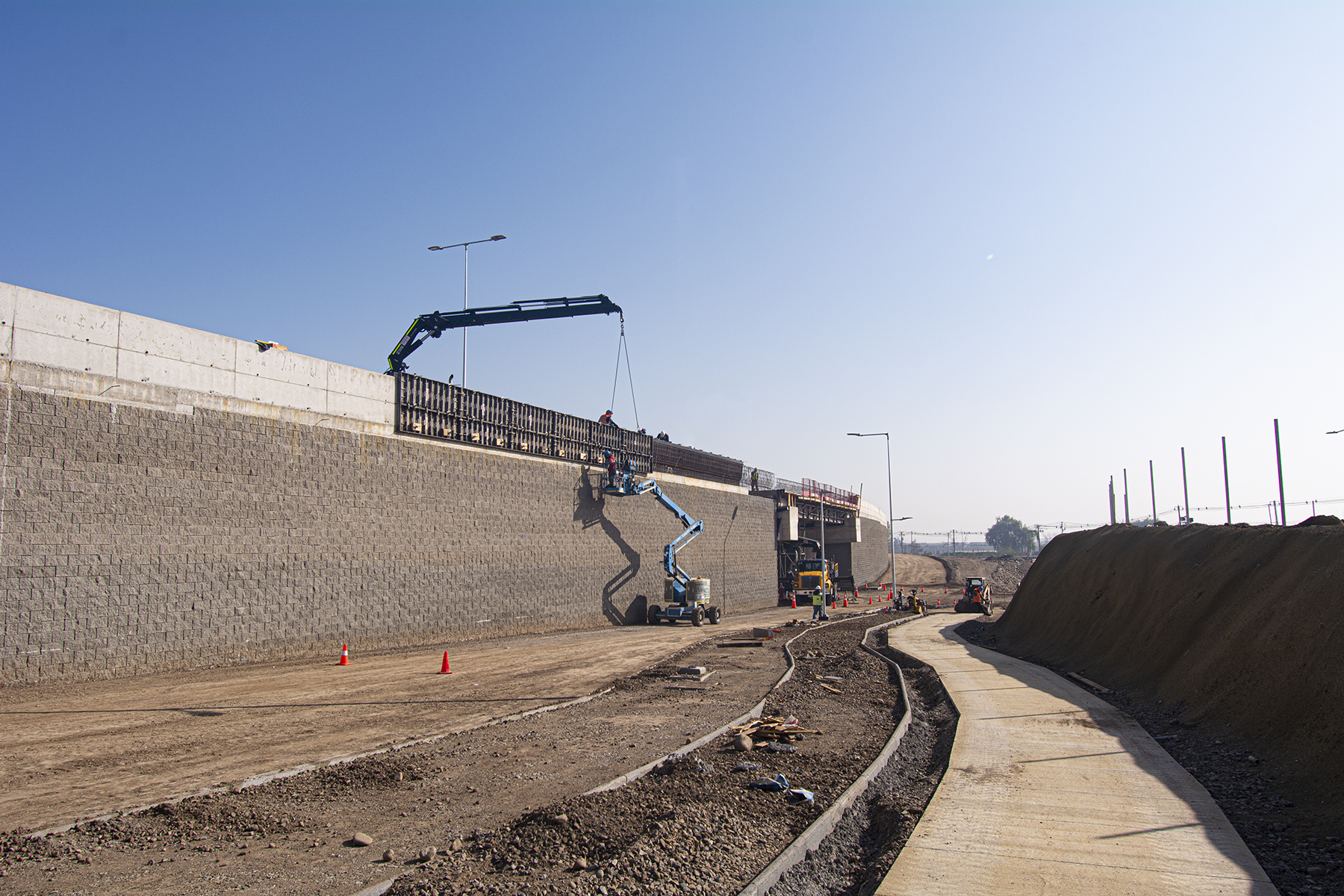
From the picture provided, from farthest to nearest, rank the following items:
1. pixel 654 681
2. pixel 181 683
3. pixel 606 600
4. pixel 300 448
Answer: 1. pixel 606 600
2. pixel 300 448
3. pixel 654 681
4. pixel 181 683

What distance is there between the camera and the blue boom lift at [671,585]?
37375 mm

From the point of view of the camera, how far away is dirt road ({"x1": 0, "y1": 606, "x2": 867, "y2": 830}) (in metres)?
9.52

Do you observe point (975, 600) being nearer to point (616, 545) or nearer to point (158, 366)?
point (616, 545)

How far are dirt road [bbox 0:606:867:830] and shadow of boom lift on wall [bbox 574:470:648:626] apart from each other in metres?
13.0

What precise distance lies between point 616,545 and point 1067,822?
3076cm

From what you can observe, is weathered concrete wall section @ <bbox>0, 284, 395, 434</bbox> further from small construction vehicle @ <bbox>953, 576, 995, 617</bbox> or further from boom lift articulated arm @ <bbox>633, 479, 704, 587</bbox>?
small construction vehicle @ <bbox>953, 576, 995, 617</bbox>

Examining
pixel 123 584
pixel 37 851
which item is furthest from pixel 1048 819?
pixel 123 584

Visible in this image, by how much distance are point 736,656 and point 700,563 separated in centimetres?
2262

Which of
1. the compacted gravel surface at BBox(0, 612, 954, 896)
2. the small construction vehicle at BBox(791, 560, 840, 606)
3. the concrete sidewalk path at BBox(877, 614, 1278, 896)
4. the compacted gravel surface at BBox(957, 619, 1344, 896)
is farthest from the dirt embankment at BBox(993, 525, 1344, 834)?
the small construction vehicle at BBox(791, 560, 840, 606)

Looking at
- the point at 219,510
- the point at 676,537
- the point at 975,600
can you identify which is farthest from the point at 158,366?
the point at 975,600

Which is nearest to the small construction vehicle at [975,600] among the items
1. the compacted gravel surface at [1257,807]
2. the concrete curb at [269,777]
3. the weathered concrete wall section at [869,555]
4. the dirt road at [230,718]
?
the dirt road at [230,718]

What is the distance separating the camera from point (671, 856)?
22.8 feet

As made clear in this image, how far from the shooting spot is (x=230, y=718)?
13.6 m

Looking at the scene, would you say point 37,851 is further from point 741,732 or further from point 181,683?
point 181,683
